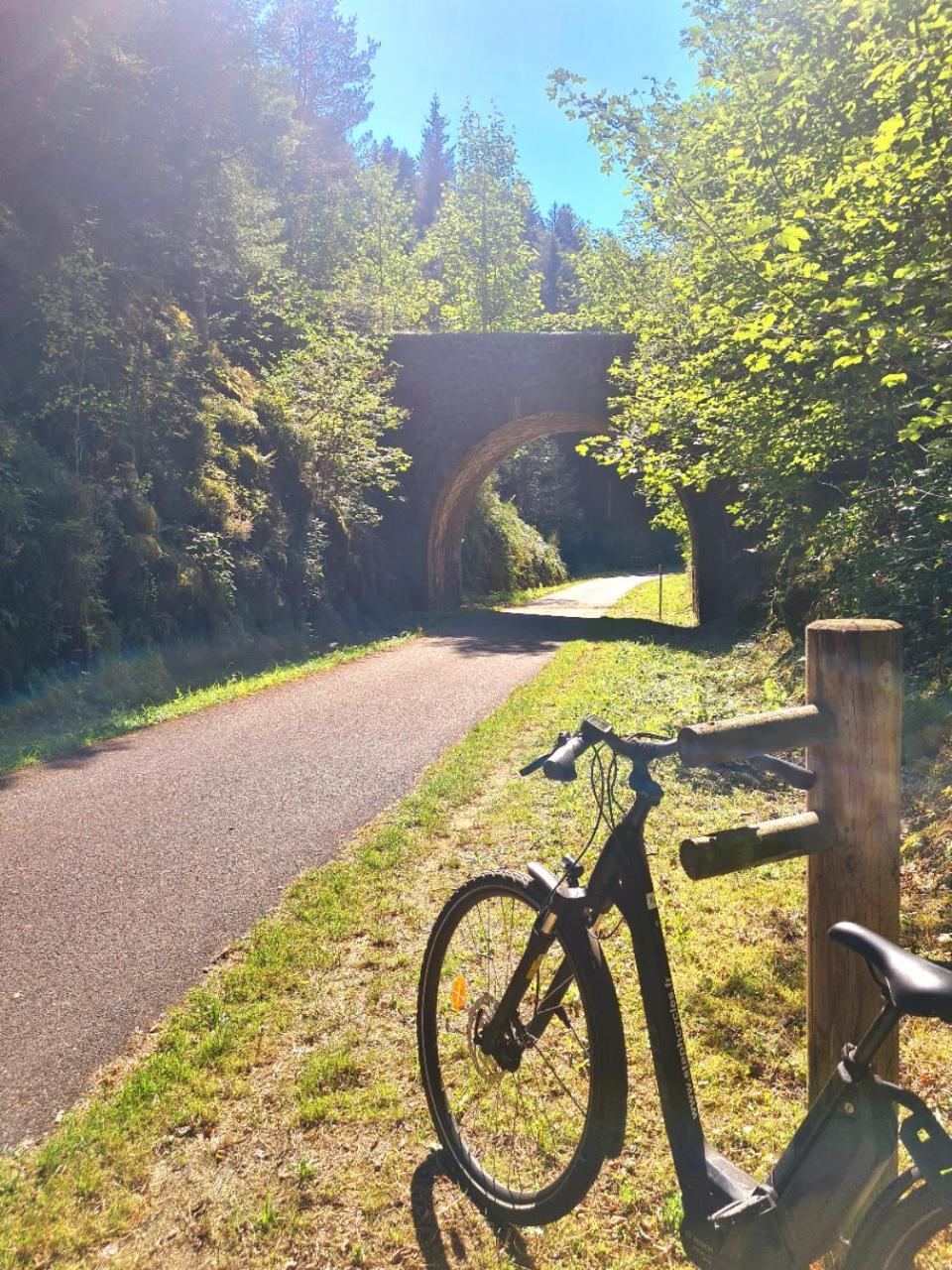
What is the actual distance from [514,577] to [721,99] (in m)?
23.4

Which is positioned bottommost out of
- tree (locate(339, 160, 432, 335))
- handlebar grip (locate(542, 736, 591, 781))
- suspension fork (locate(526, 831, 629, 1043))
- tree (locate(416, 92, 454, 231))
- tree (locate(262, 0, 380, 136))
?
suspension fork (locate(526, 831, 629, 1043))

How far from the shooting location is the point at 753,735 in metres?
1.96

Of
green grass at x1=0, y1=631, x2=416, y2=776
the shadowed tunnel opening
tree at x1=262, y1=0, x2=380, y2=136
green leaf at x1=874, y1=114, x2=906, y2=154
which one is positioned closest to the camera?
green leaf at x1=874, y1=114, x2=906, y2=154

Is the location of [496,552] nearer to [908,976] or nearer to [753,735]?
[753,735]

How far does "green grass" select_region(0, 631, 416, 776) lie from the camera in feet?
27.8

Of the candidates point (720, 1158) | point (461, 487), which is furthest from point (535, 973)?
point (461, 487)

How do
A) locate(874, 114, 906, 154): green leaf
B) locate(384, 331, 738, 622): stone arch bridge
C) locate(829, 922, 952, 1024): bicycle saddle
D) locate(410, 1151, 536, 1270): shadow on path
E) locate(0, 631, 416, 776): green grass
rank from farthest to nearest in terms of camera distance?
locate(384, 331, 738, 622): stone arch bridge, locate(0, 631, 416, 776): green grass, locate(874, 114, 906, 154): green leaf, locate(410, 1151, 536, 1270): shadow on path, locate(829, 922, 952, 1024): bicycle saddle

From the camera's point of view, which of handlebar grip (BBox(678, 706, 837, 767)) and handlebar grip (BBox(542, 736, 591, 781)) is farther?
handlebar grip (BBox(542, 736, 591, 781))

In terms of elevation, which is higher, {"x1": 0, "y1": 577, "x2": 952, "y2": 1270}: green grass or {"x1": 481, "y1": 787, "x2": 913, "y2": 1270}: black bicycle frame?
{"x1": 481, "y1": 787, "x2": 913, "y2": 1270}: black bicycle frame

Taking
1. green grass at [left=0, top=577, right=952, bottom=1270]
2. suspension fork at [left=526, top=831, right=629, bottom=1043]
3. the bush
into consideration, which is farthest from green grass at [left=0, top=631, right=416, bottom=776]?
the bush

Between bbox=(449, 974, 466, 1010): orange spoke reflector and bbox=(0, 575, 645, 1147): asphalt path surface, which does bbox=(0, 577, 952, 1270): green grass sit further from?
bbox=(449, 974, 466, 1010): orange spoke reflector

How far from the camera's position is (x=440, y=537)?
22.6 metres

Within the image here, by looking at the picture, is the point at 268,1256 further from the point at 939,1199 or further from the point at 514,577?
the point at 514,577

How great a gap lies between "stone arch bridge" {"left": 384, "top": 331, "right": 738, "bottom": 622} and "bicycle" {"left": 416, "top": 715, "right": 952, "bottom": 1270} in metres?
18.0
